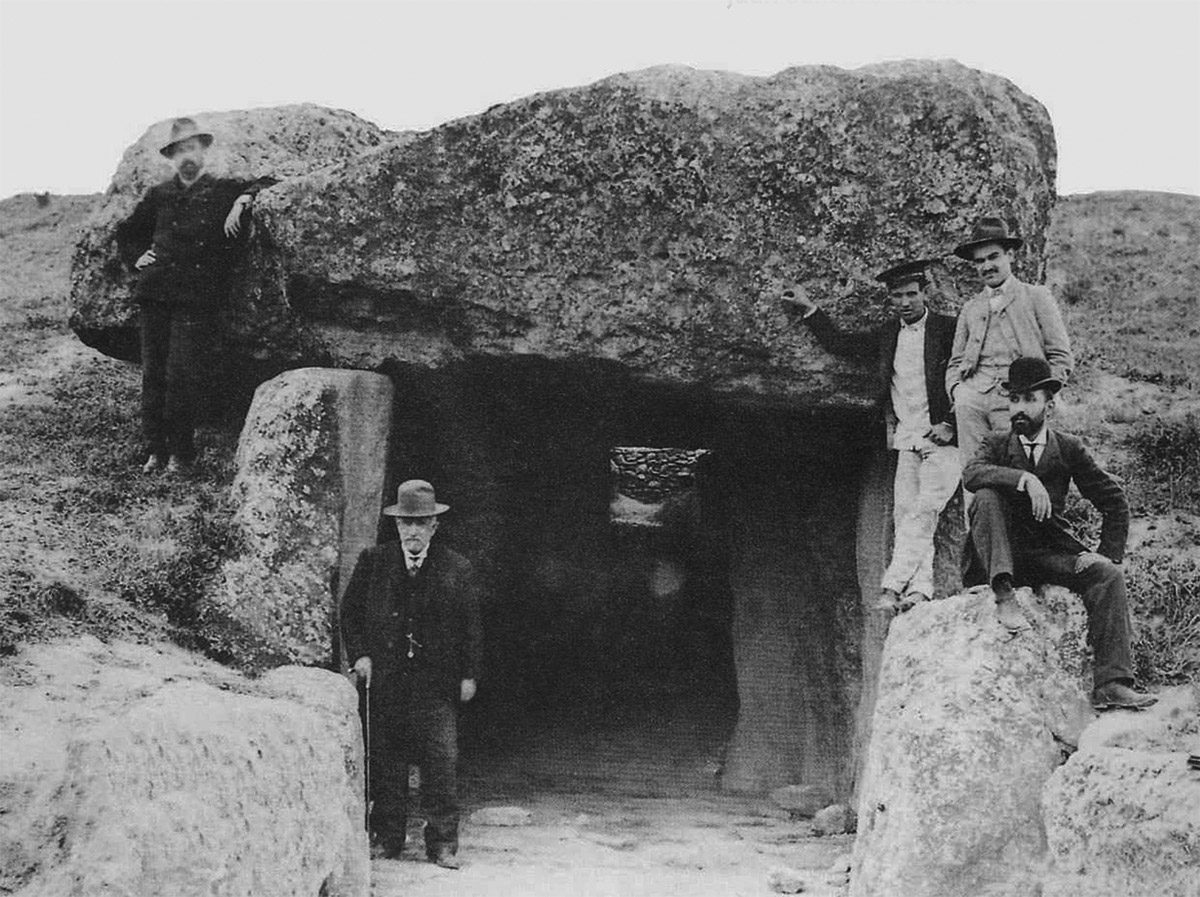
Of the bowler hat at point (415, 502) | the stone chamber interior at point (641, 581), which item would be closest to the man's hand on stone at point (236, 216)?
the stone chamber interior at point (641, 581)

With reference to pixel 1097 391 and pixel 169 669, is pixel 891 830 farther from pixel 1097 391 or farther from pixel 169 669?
pixel 1097 391

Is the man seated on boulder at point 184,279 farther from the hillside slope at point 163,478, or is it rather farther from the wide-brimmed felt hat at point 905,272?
the wide-brimmed felt hat at point 905,272

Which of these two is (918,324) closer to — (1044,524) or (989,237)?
(989,237)

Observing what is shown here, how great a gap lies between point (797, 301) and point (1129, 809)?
368cm

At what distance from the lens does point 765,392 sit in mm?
8047

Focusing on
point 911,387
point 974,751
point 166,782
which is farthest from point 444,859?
point 911,387

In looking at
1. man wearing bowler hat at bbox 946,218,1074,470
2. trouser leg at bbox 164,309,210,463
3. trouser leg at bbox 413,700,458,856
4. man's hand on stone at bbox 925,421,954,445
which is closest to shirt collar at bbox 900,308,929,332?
man wearing bowler hat at bbox 946,218,1074,470

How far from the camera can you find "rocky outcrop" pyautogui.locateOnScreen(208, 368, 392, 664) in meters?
7.49

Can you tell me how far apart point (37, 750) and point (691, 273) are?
164 inches

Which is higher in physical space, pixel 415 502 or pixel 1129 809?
pixel 415 502

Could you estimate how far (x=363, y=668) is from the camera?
289 inches

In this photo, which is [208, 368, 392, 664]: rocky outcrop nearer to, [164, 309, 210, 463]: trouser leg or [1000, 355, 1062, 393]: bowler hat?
[164, 309, 210, 463]: trouser leg

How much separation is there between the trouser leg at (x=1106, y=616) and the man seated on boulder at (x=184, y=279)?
5.14 m

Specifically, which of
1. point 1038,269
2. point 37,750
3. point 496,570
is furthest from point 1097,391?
point 37,750
